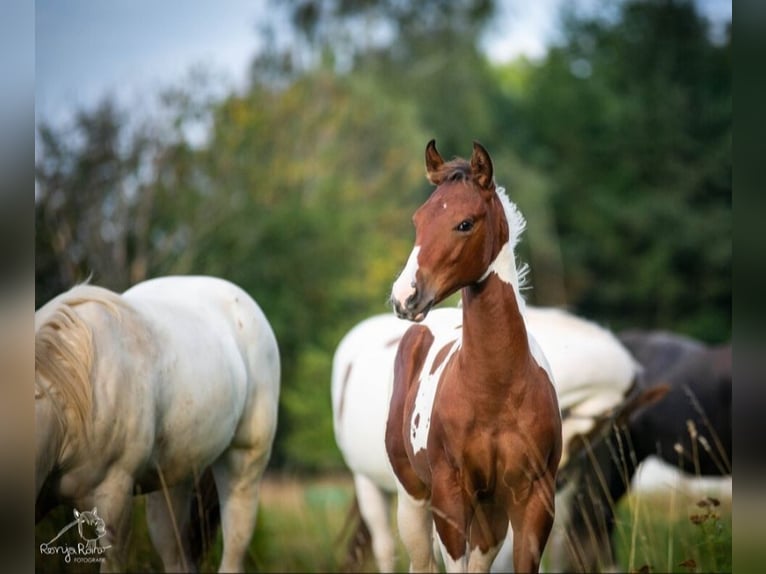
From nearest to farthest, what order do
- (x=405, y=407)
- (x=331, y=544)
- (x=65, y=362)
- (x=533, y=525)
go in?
1. (x=533, y=525)
2. (x=405, y=407)
3. (x=65, y=362)
4. (x=331, y=544)

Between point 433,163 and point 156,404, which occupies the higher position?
point 433,163

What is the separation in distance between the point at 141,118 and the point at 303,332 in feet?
19.9

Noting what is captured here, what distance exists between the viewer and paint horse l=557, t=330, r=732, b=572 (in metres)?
5.98

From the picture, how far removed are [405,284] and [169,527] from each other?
102 inches

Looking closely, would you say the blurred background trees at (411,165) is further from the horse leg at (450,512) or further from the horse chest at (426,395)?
the horse leg at (450,512)

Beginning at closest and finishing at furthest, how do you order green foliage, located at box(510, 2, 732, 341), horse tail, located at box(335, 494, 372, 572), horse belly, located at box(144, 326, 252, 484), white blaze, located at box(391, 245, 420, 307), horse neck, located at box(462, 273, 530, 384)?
1. white blaze, located at box(391, 245, 420, 307)
2. horse neck, located at box(462, 273, 530, 384)
3. horse belly, located at box(144, 326, 252, 484)
4. horse tail, located at box(335, 494, 372, 572)
5. green foliage, located at box(510, 2, 732, 341)

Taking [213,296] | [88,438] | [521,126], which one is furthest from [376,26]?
[88,438]

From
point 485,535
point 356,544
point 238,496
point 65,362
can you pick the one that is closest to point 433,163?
point 485,535

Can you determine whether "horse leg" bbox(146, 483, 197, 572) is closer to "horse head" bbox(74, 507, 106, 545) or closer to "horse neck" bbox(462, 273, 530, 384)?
"horse head" bbox(74, 507, 106, 545)

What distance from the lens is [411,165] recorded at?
65.9 feet

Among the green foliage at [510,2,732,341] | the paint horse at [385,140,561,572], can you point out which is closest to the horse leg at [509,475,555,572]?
the paint horse at [385,140,561,572]

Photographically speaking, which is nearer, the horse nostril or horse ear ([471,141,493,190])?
the horse nostril

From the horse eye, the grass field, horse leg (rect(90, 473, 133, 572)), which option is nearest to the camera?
the horse eye

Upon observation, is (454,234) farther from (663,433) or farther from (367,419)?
(663,433)
